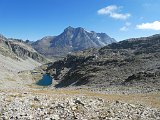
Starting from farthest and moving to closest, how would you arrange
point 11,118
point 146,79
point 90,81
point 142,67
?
point 142,67, point 90,81, point 146,79, point 11,118

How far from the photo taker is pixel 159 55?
618 feet

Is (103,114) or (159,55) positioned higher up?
(159,55)

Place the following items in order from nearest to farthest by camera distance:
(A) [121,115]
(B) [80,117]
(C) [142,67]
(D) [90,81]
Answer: (B) [80,117] → (A) [121,115] → (D) [90,81] → (C) [142,67]

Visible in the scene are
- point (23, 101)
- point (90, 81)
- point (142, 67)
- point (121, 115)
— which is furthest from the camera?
point (142, 67)

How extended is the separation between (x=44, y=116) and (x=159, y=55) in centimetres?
16717

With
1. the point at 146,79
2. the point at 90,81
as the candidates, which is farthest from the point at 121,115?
the point at 90,81

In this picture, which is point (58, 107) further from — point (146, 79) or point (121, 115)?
point (146, 79)

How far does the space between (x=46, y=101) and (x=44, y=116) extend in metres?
Answer: 6.25

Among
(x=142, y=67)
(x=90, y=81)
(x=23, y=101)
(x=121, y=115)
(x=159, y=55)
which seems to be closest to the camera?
(x=121, y=115)

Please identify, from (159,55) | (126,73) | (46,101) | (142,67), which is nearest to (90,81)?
(126,73)

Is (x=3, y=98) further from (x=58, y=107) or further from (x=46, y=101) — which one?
(x=58, y=107)

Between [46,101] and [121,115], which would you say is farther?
[46,101]

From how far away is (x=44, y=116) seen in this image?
96.1ft

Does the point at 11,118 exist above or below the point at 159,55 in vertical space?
below
